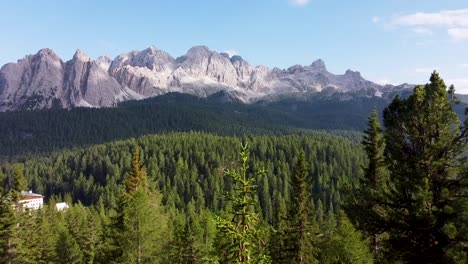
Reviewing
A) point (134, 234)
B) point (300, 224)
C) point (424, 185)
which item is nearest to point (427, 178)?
point (424, 185)

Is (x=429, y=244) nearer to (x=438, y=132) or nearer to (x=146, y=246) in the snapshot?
(x=438, y=132)

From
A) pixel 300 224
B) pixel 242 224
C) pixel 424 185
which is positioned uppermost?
pixel 424 185

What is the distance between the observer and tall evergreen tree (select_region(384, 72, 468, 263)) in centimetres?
1867

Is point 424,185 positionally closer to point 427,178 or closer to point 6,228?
point 427,178

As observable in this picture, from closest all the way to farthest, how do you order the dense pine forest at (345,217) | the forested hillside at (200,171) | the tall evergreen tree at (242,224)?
the tall evergreen tree at (242,224) < the dense pine forest at (345,217) < the forested hillside at (200,171)

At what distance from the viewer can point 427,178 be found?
18.6m

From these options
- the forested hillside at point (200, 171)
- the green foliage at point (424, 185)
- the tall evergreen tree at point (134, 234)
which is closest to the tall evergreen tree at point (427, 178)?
the green foliage at point (424, 185)

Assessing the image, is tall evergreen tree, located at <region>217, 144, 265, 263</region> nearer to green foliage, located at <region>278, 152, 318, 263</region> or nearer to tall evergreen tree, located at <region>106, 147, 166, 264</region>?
tall evergreen tree, located at <region>106, 147, 166, 264</region>

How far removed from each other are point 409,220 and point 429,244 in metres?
1.40

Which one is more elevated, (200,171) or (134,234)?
(134,234)

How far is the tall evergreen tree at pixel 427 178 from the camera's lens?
18672 mm

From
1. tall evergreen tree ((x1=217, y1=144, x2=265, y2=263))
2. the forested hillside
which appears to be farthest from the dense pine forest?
the forested hillside

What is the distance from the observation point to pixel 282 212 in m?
57.2

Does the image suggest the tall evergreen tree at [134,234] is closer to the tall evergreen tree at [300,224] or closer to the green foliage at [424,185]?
→ the tall evergreen tree at [300,224]
